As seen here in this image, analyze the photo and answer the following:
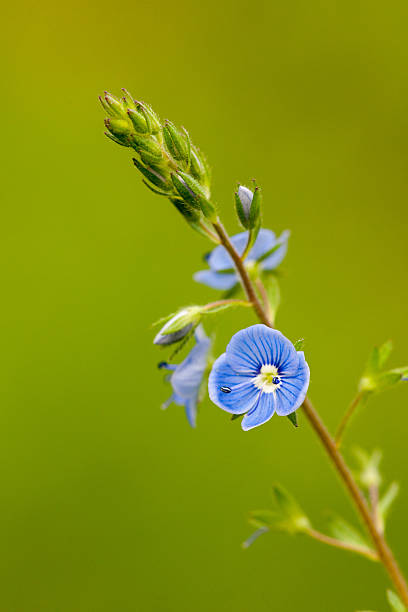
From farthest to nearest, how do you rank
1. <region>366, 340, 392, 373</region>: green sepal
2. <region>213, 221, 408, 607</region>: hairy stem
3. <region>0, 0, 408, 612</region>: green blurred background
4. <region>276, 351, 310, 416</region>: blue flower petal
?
<region>0, 0, 408, 612</region>: green blurred background < <region>366, 340, 392, 373</region>: green sepal < <region>213, 221, 408, 607</region>: hairy stem < <region>276, 351, 310, 416</region>: blue flower petal

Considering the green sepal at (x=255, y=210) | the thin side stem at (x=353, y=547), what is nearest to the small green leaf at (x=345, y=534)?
the thin side stem at (x=353, y=547)

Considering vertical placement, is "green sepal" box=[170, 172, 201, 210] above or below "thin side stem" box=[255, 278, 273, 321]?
above

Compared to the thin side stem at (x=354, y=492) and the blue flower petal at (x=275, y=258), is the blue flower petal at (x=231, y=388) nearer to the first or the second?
the thin side stem at (x=354, y=492)

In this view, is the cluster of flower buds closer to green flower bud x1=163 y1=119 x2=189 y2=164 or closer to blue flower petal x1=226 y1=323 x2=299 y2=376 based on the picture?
green flower bud x1=163 y1=119 x2=189 y2=164

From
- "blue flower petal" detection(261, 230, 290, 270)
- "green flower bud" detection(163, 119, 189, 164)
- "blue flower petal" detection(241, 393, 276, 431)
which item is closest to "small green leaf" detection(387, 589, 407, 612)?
"blue flower petal" detection(241, 393, 276, 431)

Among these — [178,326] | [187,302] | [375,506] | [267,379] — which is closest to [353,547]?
[375,506]

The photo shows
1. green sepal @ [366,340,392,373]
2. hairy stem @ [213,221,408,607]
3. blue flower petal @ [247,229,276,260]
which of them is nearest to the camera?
hairy stem @ [213,221,408,607]

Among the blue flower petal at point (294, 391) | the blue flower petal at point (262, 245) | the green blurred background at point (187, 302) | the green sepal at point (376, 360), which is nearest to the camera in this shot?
the blue flower petal at point (294, 391)

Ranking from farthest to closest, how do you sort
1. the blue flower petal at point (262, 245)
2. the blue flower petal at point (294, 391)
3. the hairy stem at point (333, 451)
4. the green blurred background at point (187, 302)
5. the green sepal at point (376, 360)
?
the green blurred background at point (187, 302) < the blue flower petal at point (262, 245) < the green sepal at point (376, 360) < the hairy stem at point (333, 451) < the blue flower petal at point (294, 391)
